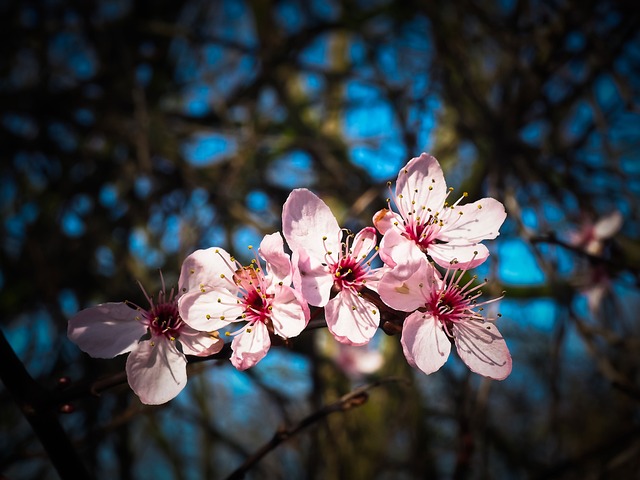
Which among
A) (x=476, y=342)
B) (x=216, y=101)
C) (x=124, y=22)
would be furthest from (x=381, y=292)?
(x=124, y=22)

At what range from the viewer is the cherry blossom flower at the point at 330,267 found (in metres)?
0.74

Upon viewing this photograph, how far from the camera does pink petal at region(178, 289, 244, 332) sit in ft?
2.49

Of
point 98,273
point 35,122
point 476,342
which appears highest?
point 35,122

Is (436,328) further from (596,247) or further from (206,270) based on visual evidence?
(596,247)

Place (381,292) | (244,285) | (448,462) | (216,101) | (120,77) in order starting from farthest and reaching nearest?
(448,462), (120,77), (216,101), (244,285), (381,292)

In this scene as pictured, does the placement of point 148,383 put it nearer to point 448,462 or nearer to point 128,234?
point 128,234

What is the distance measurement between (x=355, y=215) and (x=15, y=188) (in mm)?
1669

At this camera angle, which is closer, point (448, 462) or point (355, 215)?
point (355, 215)

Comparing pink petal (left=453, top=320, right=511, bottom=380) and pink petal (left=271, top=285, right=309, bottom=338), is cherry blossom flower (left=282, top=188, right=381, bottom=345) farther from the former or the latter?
pink petal (left=453, top=320, right=511, bottom=380)

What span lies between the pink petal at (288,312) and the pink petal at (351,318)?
0.13 feet

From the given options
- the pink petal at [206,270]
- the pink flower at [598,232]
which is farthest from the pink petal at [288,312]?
the pink flower at [598,232]

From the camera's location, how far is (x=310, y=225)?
2.67 feet

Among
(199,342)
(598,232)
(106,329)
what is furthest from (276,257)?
(598,232)

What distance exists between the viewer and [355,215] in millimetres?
1477
